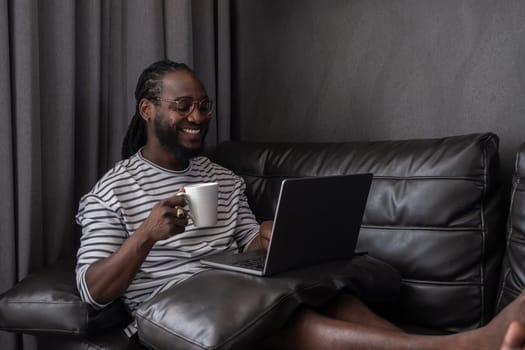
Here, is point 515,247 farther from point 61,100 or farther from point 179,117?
point 61,100

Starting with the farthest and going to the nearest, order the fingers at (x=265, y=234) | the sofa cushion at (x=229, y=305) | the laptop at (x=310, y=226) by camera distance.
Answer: the fingers at (x=265, y=234) → the laptop at (x=310, y=226) → the sofa cushion at (x=229, y=305)

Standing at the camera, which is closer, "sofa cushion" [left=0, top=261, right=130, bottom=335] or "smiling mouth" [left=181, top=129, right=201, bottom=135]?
"sofa cushion" [left=0, top=261, right=130, bottom=335]

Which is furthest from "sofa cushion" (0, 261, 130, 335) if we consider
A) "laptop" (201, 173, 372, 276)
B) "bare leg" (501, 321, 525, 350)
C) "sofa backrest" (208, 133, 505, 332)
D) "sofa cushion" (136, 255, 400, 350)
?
"bare leg" (501, 321, 525, 350)

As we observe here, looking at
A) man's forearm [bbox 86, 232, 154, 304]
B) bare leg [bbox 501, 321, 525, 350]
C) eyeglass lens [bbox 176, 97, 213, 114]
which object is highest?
eyeglass lens [bbox 176, 97, 213, 114]

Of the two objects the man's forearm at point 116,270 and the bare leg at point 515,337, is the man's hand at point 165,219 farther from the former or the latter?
the bare leg at point 515,337

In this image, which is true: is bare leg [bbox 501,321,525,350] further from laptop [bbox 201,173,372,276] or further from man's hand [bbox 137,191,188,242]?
man's hand [bbox 137,191,188,242]

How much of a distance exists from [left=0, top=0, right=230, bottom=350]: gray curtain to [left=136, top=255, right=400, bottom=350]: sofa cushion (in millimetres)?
687

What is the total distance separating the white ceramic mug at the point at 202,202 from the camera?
1425 mm

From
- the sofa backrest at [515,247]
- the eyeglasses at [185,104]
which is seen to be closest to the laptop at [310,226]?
the sofa backrest at [515,247]

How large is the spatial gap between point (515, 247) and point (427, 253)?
0.23m

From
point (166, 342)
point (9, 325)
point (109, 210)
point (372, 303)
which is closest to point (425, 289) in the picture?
point (372, 303)

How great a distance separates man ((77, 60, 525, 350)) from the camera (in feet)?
4.10

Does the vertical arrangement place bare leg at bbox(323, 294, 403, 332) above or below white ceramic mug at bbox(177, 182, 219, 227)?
below

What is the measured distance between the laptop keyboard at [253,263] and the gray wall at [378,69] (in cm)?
88
